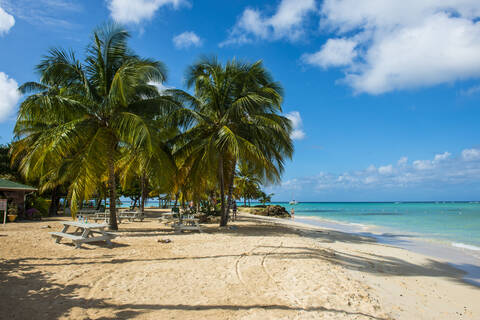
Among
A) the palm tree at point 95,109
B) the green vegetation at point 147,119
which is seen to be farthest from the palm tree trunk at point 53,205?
the palm tree at point 95,109

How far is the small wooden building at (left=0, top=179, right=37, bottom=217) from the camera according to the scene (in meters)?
14.3

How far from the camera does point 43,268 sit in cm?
539

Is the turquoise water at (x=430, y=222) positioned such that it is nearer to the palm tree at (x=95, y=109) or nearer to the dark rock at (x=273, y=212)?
the dark rock at (x=273, y=212)

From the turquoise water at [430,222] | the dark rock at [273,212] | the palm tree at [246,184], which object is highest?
the palm tree at [246,184]

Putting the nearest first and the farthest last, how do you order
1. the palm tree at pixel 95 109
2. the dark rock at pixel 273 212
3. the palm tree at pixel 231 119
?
the palm tree at pixel 95 109
the palm tree at pixel 231 119
the dark rock at pixel 273 212

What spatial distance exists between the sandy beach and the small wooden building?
7.98 meters

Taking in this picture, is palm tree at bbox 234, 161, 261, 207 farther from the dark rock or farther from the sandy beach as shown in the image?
the sandy beach

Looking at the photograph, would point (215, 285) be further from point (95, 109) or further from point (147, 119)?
point (95, 109)

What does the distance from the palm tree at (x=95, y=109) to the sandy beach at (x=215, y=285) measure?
2886mm

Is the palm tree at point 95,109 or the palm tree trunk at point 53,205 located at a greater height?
the palm tree at point 95,109

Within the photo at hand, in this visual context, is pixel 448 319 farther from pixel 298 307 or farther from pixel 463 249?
pixel 463 249

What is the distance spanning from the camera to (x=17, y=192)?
1527 cm

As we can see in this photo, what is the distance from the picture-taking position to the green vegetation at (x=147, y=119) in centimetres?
948

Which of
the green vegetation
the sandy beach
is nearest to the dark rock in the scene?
the green vegetation
